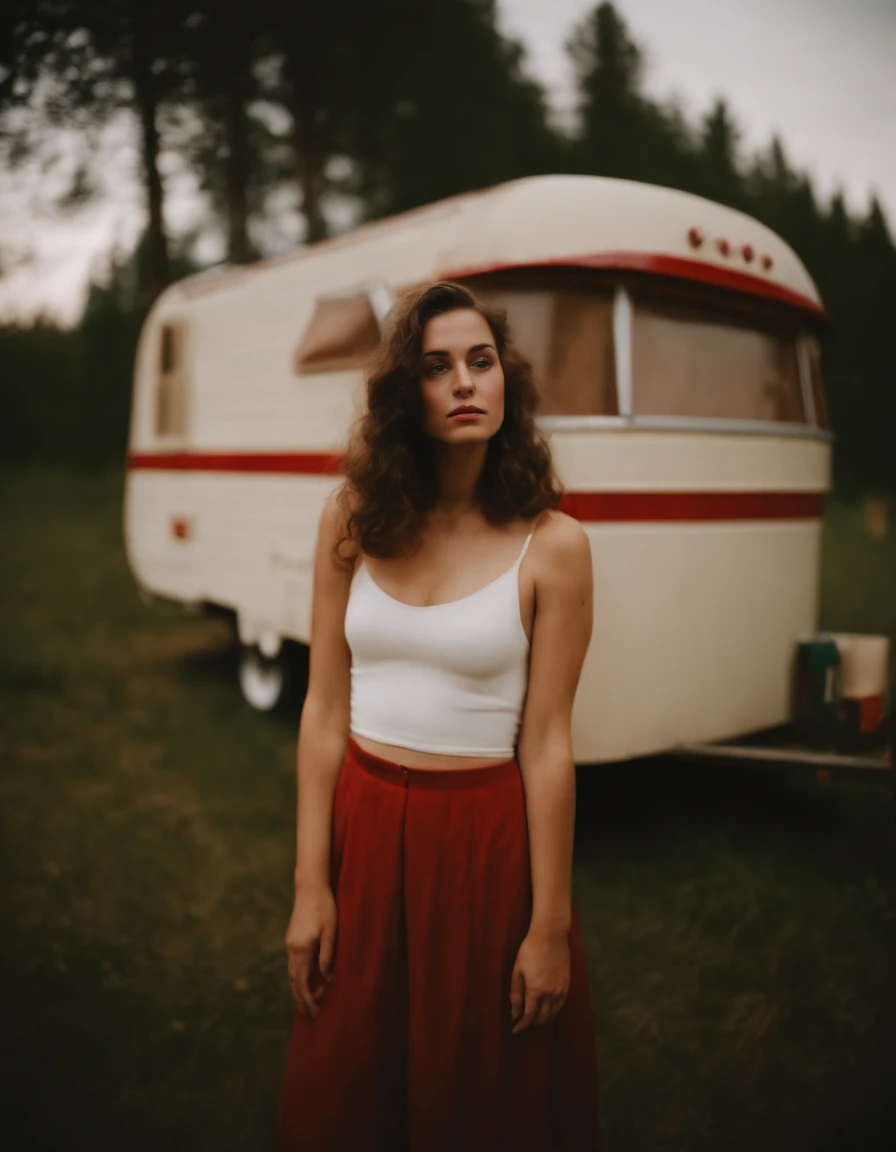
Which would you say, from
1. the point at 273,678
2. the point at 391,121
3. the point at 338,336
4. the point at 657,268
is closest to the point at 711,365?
the point at 657,268

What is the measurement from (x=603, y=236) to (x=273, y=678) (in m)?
3.39

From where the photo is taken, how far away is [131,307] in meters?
19.9

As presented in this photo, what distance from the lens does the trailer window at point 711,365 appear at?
135 inches

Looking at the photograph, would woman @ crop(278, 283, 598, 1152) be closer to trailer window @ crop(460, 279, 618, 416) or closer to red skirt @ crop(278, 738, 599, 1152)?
red skirt @ crop(278, 738, 599, 1152)

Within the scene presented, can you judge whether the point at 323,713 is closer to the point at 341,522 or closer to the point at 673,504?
the point at 341,522

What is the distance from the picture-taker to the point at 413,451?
172cm

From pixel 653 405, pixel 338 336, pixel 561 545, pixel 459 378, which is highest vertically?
pixel 338 336

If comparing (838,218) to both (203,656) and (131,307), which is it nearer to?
(203,656)

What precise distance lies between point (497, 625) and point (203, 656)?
21.7ft

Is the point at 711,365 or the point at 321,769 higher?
the point at 711,365

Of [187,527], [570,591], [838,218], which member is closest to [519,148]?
[838,218]

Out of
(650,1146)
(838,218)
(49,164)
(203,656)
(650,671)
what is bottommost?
(650,1146)

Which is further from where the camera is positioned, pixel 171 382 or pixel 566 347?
pixel 171 382

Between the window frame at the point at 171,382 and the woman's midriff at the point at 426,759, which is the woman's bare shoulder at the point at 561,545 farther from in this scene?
the window frame at the point at 171,382
